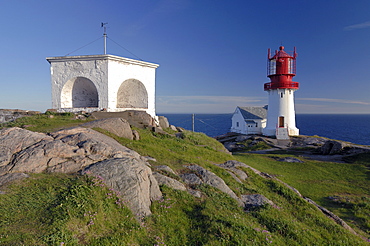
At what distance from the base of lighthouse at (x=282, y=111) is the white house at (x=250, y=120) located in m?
8.38

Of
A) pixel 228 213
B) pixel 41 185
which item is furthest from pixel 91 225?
pixel 228 213

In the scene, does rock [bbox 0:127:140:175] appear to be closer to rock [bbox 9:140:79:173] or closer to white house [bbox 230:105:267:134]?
rock [bbox 9:140:79:173]

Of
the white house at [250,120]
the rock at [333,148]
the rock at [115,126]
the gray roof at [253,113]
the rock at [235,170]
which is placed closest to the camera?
the rock at [235,170]

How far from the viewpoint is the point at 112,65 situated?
20.3 m

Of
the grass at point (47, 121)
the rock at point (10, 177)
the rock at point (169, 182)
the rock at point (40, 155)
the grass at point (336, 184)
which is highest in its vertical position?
the grass at point (47, 121)

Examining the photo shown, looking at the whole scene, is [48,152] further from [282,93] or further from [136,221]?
[282,93]

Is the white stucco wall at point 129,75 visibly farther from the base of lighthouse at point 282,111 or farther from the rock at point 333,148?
the base of lighthouse at point 282,111

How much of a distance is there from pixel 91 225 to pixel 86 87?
68.9ft

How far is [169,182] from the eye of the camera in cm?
891

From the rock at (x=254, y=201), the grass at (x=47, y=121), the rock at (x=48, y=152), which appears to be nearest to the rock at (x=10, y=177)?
the rock at (x=48, y=152)

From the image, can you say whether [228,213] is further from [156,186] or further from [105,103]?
[105,103]

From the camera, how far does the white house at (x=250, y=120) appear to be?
52.5 metres

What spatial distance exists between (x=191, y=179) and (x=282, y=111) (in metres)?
38.1

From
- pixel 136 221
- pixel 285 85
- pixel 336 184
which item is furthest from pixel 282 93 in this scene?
pixel 136 221
